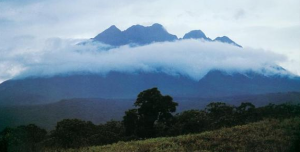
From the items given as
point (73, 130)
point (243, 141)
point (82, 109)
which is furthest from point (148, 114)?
point (82, 109)

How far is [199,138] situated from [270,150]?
3.75m

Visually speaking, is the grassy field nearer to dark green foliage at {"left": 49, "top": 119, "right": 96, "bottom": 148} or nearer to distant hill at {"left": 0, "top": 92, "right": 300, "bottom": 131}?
dark green foliage at {"left": 49, "top": 119, "right": 96, "bottom": 148}

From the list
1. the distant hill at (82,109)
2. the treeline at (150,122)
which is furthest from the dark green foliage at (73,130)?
the distant hill at (82,109)

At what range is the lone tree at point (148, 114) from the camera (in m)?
36.1

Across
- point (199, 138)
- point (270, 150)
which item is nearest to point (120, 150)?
point (199, 138)

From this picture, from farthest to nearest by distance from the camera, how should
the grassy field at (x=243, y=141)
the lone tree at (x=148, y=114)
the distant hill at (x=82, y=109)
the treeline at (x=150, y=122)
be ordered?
the distant hill at (x=82, y=109), the lone tree at (x=148, y=114), the treeline at (x=150, y=122), the grassy field at (x=243, y=141)

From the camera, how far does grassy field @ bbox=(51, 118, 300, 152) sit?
41.3ft

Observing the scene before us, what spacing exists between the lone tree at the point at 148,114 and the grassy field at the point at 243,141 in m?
20.4

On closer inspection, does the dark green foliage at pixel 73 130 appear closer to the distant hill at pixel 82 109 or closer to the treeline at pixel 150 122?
the treeline at pixel 150 122

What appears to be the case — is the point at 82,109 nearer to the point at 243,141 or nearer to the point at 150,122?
the point at 150,122

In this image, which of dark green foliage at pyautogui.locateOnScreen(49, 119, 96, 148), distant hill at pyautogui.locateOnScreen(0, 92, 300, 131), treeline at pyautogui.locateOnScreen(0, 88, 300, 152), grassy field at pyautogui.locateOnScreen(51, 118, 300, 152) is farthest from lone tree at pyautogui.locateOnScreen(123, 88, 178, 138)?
distant hill at pyautogui.locateOnScreen(0, 92, 300, 131)

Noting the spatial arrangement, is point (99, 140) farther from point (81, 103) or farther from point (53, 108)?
point (81, 103)

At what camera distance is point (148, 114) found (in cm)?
3694

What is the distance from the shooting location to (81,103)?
162m
